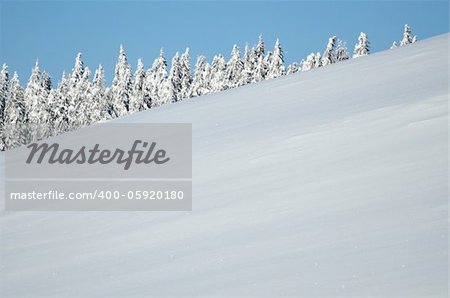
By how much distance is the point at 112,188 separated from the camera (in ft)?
31.9

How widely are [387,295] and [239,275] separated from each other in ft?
4.74

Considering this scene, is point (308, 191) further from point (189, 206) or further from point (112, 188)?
point (112, 188)

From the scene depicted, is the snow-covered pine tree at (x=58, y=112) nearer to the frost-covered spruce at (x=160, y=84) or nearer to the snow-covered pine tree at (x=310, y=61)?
the frost-covered spruce at (x=160, y=84)

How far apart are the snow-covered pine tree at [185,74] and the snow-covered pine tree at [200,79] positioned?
1.91ft

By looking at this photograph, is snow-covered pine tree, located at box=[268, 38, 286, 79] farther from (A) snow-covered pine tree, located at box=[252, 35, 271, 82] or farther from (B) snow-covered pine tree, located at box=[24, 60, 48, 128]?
(B) snow-covered pine tree, located at box=[24, 60, 48, 128]

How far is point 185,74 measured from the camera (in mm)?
70062

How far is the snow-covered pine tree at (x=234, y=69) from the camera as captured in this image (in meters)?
69.1

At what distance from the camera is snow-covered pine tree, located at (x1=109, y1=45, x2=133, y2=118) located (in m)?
66.9

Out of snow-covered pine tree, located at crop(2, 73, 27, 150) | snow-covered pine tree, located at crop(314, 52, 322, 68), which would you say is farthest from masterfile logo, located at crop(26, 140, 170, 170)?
snow-covered pine tree, located at crop(314, 52, 322, 68)

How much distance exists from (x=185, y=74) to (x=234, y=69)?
5.67 metres

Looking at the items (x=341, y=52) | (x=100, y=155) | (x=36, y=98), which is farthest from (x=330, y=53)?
(x=100, y=155)

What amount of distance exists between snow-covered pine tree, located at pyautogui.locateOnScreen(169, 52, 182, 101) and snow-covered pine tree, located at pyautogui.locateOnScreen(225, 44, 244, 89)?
5598mm

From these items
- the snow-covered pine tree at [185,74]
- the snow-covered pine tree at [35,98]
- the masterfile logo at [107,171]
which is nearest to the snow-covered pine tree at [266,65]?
the snow-covered pine tree at [185,74]

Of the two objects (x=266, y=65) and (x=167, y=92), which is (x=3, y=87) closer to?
(x=167, y=92)
